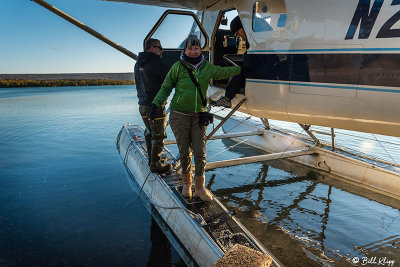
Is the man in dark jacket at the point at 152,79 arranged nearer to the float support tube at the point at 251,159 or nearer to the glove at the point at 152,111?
the glove at the point at 152,111

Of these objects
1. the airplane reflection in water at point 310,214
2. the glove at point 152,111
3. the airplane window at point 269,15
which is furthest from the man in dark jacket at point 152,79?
the airplane reflection in water at point 310,214

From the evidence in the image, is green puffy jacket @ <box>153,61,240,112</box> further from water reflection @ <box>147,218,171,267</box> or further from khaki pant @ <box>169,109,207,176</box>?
water reflection @ <box>147,218,171,267</box>

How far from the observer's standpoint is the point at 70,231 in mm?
4301

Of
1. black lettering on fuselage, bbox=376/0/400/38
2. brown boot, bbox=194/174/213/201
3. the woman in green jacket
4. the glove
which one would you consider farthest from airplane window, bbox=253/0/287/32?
brown boot, bbox=194/174/213/201

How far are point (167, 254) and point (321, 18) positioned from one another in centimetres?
361

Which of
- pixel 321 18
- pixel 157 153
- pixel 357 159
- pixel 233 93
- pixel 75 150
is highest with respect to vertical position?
pixel 321 18

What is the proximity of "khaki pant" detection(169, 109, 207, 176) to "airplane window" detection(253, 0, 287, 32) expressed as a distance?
1.64 meters

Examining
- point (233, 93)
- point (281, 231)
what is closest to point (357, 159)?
point (281, 231)

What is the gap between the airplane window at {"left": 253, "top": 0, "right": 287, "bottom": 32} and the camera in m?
3.59

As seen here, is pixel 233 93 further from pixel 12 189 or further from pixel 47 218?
pixel 12 189

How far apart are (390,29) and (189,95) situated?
223cm

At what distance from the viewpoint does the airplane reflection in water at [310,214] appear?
384cm

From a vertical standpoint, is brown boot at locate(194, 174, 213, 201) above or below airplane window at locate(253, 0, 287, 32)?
below

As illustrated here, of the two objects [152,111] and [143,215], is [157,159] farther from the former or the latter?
→ [152,111]
